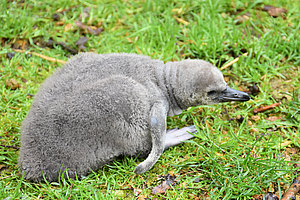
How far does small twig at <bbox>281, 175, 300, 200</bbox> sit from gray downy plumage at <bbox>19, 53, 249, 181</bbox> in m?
1.13

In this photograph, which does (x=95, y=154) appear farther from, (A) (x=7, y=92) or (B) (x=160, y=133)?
(A) (x=7, y=92)

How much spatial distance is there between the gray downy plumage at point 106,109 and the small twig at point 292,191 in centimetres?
113

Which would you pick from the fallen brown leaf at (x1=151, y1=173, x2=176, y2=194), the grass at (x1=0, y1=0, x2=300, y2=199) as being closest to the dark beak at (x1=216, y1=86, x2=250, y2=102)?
the grass at (x1=0, y1=0, x2=300, y2=199)

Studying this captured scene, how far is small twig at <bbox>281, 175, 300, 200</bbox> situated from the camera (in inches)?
139

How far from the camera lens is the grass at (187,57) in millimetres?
3695

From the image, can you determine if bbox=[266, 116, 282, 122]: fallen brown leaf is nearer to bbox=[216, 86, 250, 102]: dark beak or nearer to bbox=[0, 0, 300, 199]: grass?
bbox=[0, 0, 300, 199]: grass

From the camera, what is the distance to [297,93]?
4742mm

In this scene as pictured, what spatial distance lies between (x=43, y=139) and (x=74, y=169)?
0.46 meters

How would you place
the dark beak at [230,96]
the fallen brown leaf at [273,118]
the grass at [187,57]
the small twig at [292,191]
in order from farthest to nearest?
the fallen brown leaf at [273,118]
the dark beak at [230,96]
the grass at [187,57]
the small twig at [292,191]

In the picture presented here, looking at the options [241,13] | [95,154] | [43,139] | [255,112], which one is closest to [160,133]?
[95,154]

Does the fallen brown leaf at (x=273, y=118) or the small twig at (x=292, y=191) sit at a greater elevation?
the fallen brown leaf at (x=273, y=118)

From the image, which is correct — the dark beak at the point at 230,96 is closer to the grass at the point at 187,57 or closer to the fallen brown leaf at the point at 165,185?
the grass at the point at 187,57

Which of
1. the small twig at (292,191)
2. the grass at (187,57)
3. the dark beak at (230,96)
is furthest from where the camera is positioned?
the dark beak at (230,96)

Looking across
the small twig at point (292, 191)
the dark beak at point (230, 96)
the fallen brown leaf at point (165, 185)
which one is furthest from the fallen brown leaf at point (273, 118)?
the fallen brown leaf at point (165, 185)
